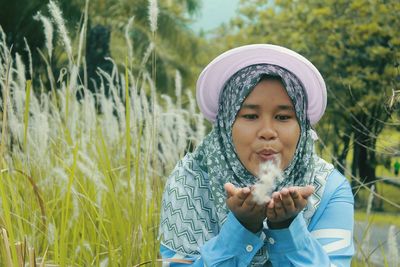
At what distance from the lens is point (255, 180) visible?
1915 mm

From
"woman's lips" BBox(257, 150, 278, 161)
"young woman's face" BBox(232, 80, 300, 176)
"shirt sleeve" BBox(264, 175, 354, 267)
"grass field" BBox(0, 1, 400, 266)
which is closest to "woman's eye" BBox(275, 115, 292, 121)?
"young woman's face" BBox(232, 80, 300, 176)

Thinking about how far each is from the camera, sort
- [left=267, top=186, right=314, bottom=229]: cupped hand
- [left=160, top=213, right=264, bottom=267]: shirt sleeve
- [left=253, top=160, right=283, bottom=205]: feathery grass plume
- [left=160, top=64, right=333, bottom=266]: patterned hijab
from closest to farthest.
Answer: [left=253, top=160, right=283, bottom=205]: feathery grass plume < [left=267, top=186, right=314, bottom=229]: cupped hand < [left=160, top=213, right=264, bottom=267]: shirt sleeve < [left=160, top=64, right=333, bottom=266]: patterned hijab

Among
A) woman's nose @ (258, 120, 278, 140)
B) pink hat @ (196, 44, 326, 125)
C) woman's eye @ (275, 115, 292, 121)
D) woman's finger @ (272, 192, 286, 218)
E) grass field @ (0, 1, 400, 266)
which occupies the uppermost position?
pink hat @ (196, 44, 326, 125)

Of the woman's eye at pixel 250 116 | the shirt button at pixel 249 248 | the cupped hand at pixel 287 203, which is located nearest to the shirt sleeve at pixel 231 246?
the shirt button at pixel 249 248

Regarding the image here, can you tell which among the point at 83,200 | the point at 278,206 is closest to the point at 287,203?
the point at 278,206

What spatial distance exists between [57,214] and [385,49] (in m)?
10.7

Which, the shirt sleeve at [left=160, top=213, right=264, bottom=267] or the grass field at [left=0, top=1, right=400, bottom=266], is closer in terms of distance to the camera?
the shirt sleeve at [left=160, top=213, right=264, bottom=267]

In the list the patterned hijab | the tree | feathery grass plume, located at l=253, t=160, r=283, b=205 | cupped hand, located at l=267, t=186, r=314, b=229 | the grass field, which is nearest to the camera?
feathery grass plume, located at l=253, t=160, r=283, b=205

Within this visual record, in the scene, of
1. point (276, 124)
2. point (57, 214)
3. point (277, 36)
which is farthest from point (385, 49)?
point (276, 124)

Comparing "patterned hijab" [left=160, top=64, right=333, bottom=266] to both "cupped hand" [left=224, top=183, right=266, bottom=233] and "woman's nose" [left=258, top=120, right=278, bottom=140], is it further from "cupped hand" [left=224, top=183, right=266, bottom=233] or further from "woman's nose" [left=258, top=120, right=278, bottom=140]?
"cupped hand" [left=224, top=183, right=266, bottom=233]

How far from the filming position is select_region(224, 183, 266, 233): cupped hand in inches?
65.6

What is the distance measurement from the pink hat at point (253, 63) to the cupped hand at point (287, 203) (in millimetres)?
454

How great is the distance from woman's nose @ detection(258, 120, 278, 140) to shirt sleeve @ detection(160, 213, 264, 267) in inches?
7.6

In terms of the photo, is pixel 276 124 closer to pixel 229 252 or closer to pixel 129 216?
pixel 229 252
